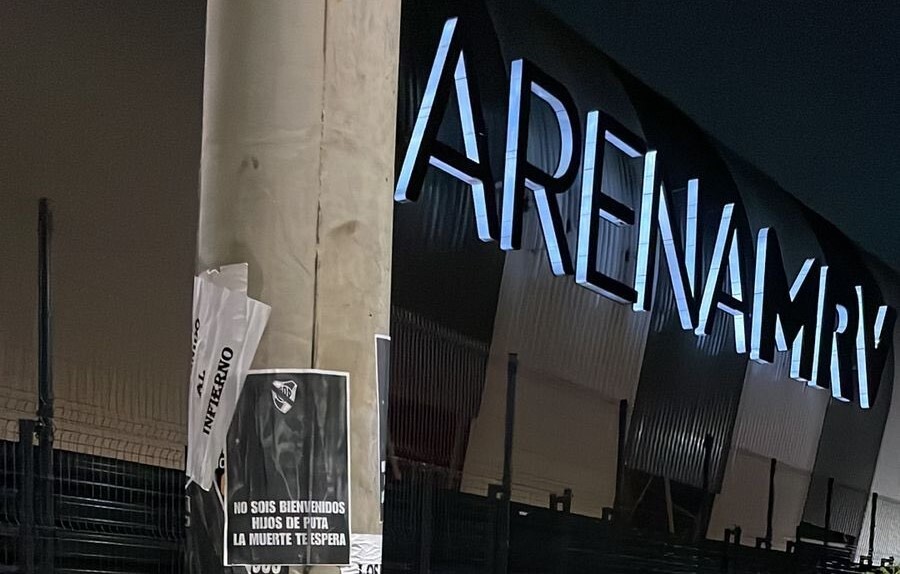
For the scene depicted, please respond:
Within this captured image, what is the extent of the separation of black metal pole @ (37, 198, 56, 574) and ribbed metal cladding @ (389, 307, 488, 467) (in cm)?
183

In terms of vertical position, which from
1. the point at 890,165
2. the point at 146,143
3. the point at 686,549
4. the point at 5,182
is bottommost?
the point at 686,549

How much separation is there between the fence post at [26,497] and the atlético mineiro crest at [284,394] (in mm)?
3085

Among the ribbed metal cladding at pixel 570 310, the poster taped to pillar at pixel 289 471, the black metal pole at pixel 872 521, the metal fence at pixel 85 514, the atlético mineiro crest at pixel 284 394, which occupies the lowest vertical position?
the black metal pole at pixel 872 521

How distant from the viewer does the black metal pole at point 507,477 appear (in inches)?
258

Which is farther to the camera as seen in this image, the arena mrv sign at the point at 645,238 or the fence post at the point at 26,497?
the arena mrv sign at the point at 645,238

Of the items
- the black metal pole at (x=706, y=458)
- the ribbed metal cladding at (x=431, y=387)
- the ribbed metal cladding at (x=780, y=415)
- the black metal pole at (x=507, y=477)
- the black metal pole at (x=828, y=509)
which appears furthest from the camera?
the black metal pole at (x=828, y=509)

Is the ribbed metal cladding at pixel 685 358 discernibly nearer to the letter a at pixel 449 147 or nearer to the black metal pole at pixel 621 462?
the black metal pole at pixel 621 462

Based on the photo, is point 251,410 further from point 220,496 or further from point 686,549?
point 686,549

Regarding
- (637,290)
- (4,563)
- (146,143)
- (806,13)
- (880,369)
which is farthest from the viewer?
(880,369)

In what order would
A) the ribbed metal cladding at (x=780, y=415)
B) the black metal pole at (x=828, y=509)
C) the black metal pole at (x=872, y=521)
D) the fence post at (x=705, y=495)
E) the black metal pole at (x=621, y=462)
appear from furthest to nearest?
1. the black metal pole at (x=872, y=521)
2. the black metal pole at (x=828, y=509)
3. the ribbed metal cladding at (x=780, y=415)
4. the fence post at (x=705, y=495)
5. the black metal pole at (x=621, y=462)

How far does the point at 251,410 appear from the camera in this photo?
4.00 ft

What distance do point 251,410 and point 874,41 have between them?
22.4 ft

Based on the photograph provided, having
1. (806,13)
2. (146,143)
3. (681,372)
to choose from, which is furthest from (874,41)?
(146,143)

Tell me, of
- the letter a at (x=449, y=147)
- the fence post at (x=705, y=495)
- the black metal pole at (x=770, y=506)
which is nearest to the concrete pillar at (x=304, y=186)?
the letter a at (x=449, y=147)
